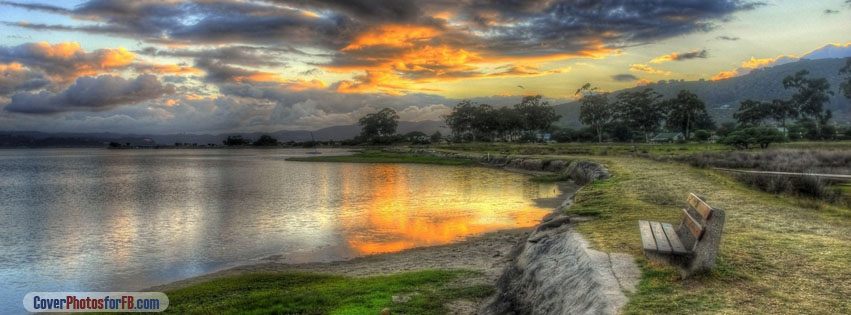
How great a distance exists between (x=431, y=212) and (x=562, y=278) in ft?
47.1

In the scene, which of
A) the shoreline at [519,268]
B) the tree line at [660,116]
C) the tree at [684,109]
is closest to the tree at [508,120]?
the tree line at [660,116]

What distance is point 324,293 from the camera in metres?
8.55

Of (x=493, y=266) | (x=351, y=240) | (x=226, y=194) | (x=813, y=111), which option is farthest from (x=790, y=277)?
(x=813, y=111)

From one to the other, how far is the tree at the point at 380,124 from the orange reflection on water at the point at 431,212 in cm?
15319

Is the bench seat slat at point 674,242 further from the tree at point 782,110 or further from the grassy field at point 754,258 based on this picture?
the tree at point 782,110

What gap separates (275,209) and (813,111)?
96.3 m

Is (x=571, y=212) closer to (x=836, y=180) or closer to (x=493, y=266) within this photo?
(x=493, y=266)

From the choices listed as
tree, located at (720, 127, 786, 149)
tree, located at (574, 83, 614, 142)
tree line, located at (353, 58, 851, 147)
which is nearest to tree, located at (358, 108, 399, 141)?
tree line, located at (353, 58, 851, 147)

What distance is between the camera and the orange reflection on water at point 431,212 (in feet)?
50.4

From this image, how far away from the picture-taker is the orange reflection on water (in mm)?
15359

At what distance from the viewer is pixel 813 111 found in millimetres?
81562

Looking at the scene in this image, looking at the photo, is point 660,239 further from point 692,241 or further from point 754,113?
point 754,113

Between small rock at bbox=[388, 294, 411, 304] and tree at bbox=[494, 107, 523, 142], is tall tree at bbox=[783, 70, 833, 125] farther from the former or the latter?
small rock at bbox=[388, 294, 411, 304]

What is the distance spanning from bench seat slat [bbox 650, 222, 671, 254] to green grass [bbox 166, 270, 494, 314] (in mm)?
3010
